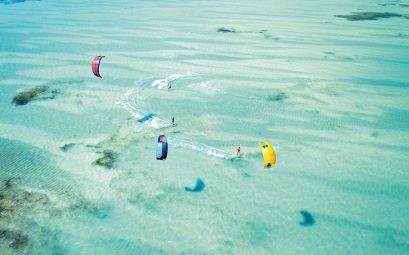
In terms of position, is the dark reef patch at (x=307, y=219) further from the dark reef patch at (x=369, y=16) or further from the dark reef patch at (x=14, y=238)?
the dark reef patch at (x=369, y=16)

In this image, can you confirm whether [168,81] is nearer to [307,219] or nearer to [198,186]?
[198,186]

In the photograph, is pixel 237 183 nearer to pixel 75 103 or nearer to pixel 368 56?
pixel 75 103

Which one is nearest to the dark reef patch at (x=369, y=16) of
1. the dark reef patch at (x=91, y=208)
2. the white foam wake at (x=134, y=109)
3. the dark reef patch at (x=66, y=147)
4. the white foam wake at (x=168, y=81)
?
the white foam wake at (x=168, y=81)

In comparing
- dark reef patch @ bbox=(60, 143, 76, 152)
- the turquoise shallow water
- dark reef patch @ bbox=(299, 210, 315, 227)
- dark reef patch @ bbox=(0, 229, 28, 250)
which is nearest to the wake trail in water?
the turquoise shallow water

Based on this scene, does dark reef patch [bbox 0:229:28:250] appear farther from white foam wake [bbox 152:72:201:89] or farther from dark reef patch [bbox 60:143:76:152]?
white foam wake [bbox 152:72:201:89]

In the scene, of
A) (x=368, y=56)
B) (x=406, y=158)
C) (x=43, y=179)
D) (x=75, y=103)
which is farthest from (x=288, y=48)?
(x=43, y=179)

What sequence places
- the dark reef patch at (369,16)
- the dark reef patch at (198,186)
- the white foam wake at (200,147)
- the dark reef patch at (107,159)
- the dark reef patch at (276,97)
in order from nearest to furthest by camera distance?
the dark reef patch at (198,186), the dark reef patch at (107,159), the white foam wake at (200,147), the dark reef patch at (276,97), the dark reef patch at (369,16)
